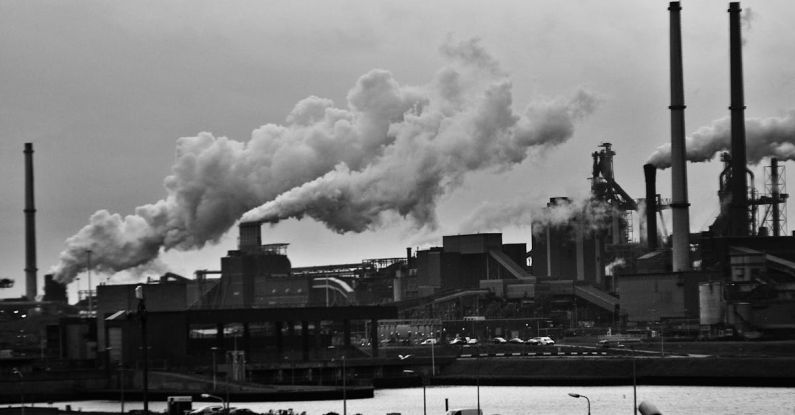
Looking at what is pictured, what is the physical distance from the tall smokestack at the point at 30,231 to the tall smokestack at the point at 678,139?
68469 millimetres

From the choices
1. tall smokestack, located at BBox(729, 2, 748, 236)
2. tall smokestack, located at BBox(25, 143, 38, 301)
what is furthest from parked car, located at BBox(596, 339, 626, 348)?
tall smokestack, located at BBox(25, 143, 38, 301)

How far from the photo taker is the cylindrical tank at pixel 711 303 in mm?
156375

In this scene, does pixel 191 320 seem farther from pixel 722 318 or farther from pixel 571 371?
pixel 722 318

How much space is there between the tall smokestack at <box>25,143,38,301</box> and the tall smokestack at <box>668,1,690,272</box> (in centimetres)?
6847

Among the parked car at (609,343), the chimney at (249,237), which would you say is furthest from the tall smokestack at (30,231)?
the parked car at (609,343)

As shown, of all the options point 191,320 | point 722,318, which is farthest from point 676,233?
point 191,320

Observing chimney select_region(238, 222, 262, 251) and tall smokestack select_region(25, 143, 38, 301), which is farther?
tall smokestack select_region(25, 143, 38, 301)

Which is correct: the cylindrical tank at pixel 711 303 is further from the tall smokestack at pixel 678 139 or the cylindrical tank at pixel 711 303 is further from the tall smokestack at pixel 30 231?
the tall smokestack at pixel 30 231

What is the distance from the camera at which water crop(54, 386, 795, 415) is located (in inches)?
3848

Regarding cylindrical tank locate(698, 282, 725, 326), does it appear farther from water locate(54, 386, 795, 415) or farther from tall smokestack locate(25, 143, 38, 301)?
tall smokestack locate(25, 143, 38, 301)

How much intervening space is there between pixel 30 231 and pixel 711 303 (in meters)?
72.8

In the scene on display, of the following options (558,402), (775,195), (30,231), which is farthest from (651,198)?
(558,402)

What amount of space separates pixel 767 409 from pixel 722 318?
63.1 metres

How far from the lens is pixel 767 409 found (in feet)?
311
